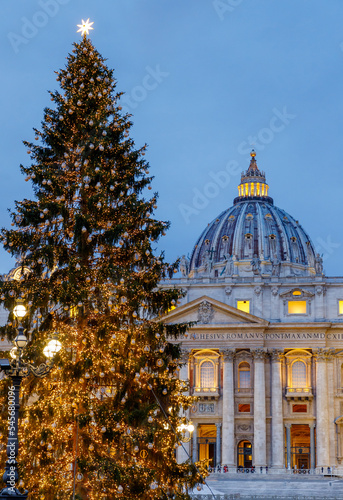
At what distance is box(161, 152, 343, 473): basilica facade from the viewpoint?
70875mm

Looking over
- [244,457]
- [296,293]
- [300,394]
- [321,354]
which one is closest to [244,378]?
[300,394]

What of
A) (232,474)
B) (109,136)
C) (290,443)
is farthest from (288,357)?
(109,136)

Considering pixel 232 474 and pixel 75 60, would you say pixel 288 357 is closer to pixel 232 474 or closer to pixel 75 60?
pixel 232 474

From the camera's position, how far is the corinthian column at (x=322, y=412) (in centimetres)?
6975

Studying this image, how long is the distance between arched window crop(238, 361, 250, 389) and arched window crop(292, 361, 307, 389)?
3.80 meters

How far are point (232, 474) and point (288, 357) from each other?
1524cm

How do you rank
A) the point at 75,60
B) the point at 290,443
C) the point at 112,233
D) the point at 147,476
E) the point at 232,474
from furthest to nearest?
1. the point at 290,443
2. the point at 232,474
3. the point at 75,60
4. the point at 112,233
5. the point at 147,476

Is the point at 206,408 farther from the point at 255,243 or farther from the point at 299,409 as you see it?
the point at 255,243

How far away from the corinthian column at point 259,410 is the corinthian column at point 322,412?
431 centimetres

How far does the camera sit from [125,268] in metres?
23.1

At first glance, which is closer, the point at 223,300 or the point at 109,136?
the point at 109,136

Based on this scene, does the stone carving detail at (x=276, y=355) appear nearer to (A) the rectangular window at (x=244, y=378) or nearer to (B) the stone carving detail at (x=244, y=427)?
(A) the rectangular window at (x=244, y=378)

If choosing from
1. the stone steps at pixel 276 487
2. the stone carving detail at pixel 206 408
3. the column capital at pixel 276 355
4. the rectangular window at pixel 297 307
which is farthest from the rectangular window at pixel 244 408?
the stone steps at pixel 276 487

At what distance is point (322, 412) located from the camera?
232 ft
